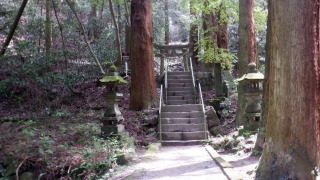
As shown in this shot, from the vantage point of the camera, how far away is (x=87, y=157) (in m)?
7.55

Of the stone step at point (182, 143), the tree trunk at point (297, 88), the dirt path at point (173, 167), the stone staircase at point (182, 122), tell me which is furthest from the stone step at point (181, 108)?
the tree trunk at point (297, 88)

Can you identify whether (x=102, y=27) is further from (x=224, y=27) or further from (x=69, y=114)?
(x=69, y=114)

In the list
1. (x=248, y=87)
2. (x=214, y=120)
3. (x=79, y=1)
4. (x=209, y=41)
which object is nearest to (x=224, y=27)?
(x=209, y=41)

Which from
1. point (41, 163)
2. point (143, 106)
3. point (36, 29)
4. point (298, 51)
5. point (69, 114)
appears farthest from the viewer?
point (36, 29)

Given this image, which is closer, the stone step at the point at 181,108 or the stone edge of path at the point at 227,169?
the stone edge of path at the point at 227,169

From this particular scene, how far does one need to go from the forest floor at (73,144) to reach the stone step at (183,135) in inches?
17.6

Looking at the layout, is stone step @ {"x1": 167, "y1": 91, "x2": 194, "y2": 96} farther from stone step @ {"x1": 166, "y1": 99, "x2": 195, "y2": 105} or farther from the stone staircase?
stone step @ {"x1": 166, "y1": 99, "x2": 195, "y2": 105}

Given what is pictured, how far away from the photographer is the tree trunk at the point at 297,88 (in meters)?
4.97

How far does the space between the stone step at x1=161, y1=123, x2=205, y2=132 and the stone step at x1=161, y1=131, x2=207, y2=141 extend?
11.9 inches

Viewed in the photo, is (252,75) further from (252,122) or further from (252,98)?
(252,122)

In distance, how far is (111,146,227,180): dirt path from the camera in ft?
22.2

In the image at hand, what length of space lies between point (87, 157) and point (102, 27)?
1991cm

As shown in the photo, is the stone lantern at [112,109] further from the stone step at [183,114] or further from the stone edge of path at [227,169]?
the stone step at [183,114]

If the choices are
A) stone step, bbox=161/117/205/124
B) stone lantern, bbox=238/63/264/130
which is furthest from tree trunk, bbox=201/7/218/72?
stone lantern, bbox=238/63/264/130
